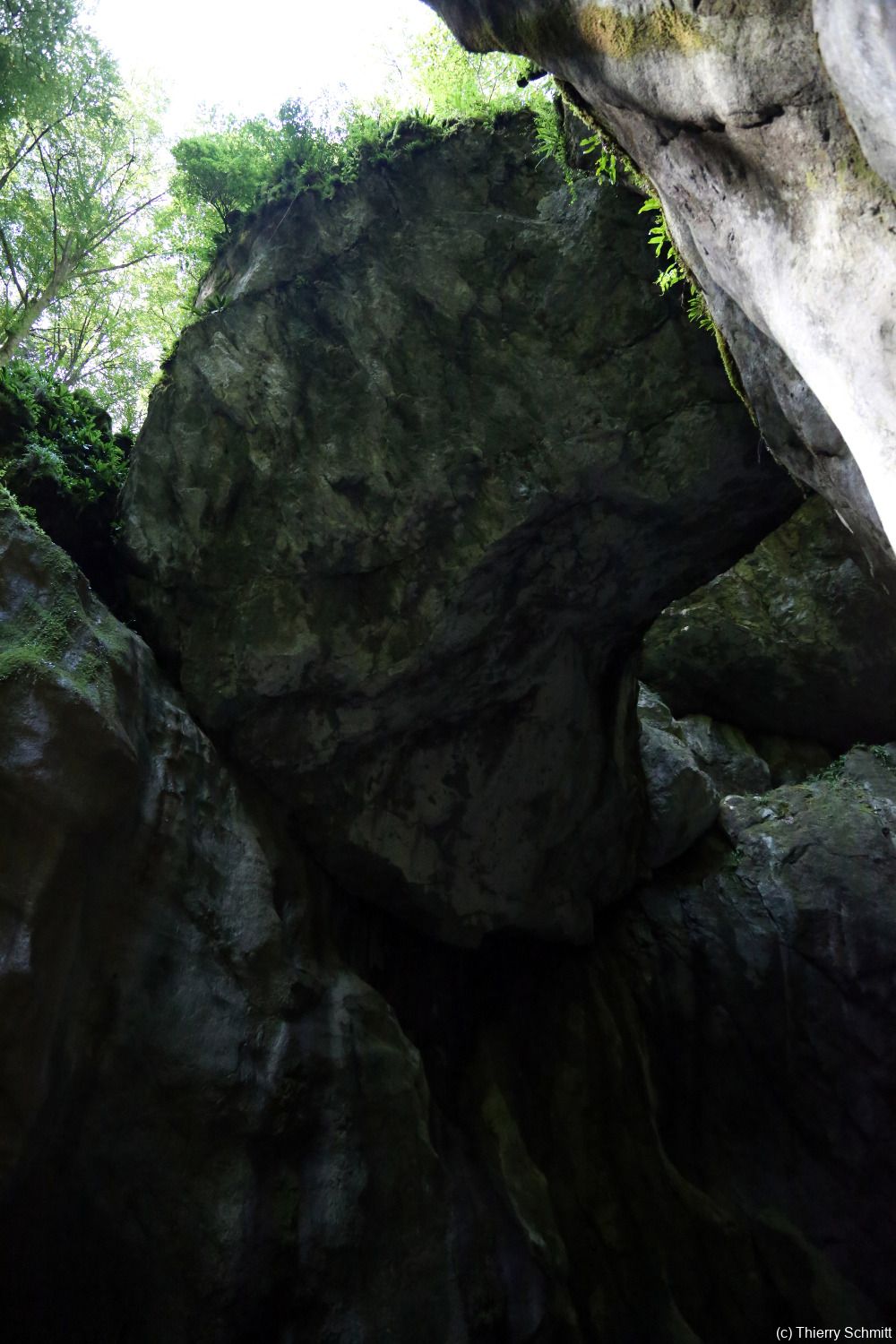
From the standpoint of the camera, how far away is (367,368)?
250 inches

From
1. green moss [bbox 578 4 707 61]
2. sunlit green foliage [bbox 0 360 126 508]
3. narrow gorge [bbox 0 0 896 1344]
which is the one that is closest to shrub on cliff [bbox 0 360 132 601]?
sunlit green foliage [bbox 0 360 126 508]

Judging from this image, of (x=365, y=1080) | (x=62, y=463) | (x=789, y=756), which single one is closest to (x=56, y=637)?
(x=62, y=463)

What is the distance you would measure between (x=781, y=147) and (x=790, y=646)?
10265mm

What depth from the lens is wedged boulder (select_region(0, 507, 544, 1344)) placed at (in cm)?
423

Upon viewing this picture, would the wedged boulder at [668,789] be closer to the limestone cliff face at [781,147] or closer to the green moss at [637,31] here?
the limestone cliff face at [781,147]

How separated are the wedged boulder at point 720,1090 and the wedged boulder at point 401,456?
3.04 meters

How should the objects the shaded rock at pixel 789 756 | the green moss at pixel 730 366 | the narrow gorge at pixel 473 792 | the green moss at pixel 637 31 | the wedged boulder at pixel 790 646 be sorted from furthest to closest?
the shaded rock at pixel 789 756 < the wedged boulder at pixel 790 646 < the green moss at pixel 730 366 < the narrow gorge at pixel 473 792 < the green moss at pixel 637 31

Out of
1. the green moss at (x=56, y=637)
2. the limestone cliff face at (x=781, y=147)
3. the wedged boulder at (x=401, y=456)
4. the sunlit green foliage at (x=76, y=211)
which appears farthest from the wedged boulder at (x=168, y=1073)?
the sunlit green foliage at (x=76, y=211)

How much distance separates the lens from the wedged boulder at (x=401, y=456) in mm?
6109

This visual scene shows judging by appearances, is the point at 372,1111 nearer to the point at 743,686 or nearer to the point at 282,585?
the point at 282,585

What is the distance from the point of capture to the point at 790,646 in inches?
472

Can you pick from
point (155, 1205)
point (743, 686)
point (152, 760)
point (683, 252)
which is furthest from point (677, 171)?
point (743, 686)

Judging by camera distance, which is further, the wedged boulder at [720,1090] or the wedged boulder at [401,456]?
the wedged boulder at [720,1090]

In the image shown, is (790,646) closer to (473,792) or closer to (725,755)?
(725,755)
